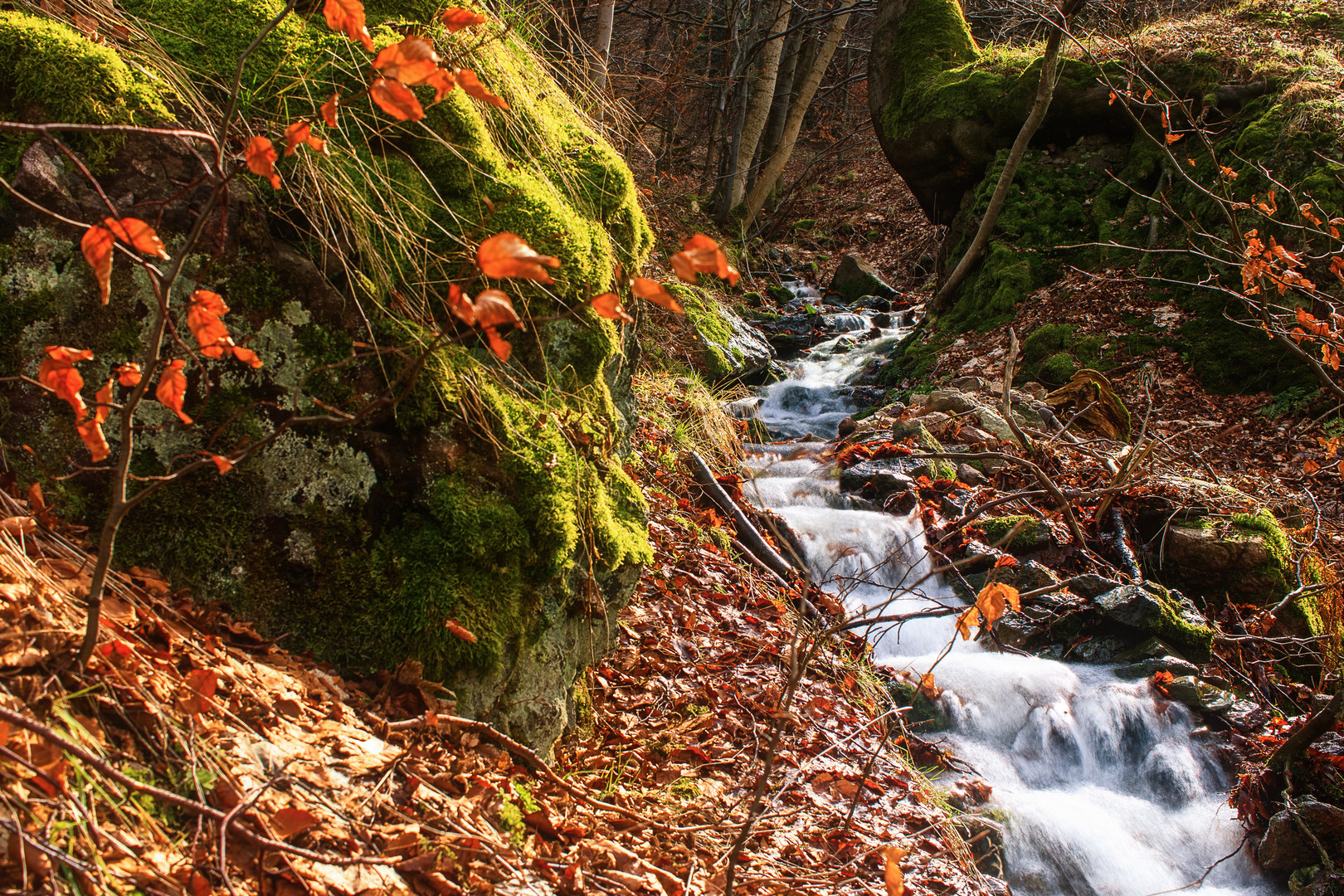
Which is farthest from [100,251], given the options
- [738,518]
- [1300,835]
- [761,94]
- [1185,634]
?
[761,94]

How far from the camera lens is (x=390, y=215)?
2.35 m

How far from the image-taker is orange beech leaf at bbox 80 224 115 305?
52.9 inches

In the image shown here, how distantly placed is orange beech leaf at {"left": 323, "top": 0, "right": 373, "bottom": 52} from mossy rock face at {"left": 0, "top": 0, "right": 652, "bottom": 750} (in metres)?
0.78

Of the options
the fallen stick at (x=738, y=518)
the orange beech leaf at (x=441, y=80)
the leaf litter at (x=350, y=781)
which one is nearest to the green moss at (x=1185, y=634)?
the fallen stick at (x=738, y=518)

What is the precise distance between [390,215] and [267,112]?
47 centimetres

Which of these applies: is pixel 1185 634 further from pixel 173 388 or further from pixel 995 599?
pixel 173 388

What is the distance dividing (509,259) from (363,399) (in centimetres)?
125

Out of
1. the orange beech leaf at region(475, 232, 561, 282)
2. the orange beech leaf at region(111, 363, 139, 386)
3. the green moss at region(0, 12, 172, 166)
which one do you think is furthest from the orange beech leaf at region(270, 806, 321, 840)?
the green moss at region(0, 12, 172, 166)

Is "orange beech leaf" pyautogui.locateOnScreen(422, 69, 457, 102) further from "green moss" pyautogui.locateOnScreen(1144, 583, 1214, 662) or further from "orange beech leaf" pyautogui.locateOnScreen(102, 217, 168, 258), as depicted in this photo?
"green moss" pyautogui.locateOnScreen(1144, 583, 1214, 662)

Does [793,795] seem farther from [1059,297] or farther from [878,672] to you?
[1059,297]

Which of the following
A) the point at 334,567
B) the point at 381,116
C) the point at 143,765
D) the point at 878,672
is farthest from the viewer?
the point at 878,672

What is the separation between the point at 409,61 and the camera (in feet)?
4.78

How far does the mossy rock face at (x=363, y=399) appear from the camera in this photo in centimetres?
194

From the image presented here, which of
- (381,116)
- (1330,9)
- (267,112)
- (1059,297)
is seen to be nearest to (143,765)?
(267,112)
